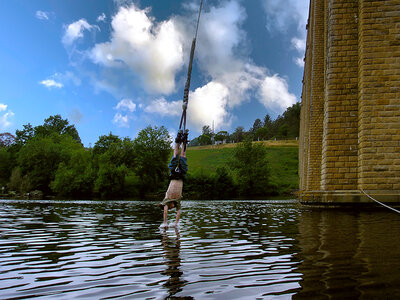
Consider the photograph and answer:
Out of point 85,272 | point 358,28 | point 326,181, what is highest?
point 358,28

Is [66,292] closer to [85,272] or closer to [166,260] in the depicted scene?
[85,272]

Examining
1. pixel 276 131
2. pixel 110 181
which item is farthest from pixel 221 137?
pixel 110 181

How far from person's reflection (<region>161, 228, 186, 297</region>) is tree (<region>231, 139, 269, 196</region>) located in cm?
6293

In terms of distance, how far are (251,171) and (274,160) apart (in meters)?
20.5

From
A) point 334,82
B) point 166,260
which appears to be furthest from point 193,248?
point 334,82

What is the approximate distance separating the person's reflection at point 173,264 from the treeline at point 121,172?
52.7m

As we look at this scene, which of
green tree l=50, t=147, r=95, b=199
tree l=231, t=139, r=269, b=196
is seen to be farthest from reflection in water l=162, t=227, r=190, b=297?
tree l=231, t=139, r=269, b=196

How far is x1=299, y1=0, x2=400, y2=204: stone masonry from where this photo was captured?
11.7m

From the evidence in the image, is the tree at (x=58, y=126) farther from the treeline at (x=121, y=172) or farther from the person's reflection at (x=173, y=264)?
the person's reflection at (x=173, y=264)

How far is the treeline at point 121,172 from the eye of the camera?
62750mm

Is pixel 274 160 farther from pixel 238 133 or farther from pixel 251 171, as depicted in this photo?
pixel 238 133

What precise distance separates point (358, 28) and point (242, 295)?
1336 centimetres

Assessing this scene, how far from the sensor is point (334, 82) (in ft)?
44.8

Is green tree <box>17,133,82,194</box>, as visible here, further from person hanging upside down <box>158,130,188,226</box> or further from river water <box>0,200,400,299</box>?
river water <box>0,200,400,299</box>
